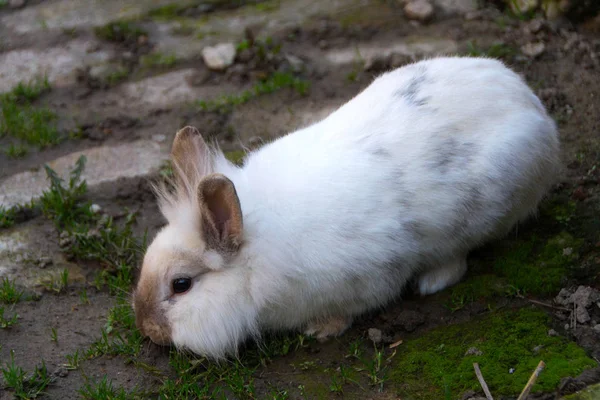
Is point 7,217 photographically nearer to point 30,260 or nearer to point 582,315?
point 30,260

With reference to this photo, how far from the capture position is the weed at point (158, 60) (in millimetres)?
5848

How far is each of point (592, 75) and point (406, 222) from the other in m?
2.48

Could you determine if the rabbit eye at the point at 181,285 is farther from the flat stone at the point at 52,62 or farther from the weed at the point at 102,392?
the flat stone at the point at 52,62

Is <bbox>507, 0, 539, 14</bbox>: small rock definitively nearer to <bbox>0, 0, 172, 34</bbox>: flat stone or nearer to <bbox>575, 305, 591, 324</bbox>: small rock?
<bbox>0, 0, 172, 34</bbox>: flat stone

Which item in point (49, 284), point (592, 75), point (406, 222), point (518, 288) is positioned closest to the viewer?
point (406, 222)

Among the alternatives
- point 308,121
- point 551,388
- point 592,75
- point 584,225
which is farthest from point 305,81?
point 551,388

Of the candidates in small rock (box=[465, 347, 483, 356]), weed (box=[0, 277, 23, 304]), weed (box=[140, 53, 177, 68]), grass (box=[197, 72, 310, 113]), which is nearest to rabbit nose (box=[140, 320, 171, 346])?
weed (box=[0, 277, 23, 304])

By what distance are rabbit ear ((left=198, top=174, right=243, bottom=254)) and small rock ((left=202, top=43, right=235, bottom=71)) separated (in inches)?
103

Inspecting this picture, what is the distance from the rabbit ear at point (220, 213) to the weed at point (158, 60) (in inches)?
113

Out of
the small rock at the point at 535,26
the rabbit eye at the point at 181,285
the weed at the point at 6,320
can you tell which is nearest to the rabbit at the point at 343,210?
the rabbit eye at the point at 181,285

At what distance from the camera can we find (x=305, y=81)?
5.49m

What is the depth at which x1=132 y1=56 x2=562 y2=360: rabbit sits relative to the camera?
131 inches

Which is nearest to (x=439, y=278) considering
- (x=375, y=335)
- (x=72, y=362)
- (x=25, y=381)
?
(x=375, y=335)

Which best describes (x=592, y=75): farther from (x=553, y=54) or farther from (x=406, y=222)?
(x=406, y=222)
